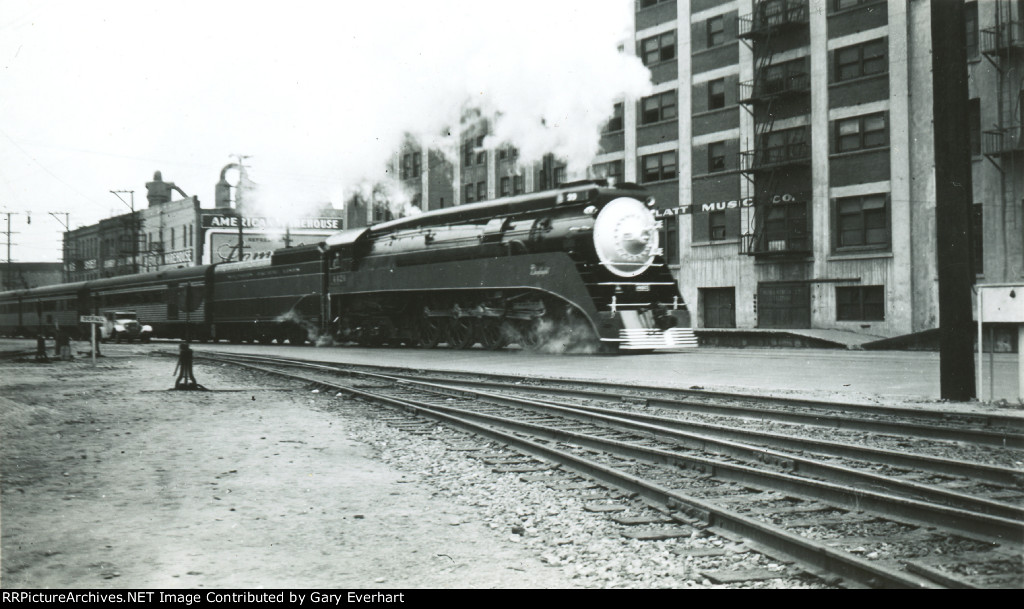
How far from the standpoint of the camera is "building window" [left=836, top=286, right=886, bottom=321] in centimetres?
2869

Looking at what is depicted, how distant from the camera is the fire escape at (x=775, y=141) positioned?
3138 cm

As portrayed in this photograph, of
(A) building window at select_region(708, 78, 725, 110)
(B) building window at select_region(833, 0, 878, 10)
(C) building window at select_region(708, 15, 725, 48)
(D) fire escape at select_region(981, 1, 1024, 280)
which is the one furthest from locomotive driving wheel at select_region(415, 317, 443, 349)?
(C) building window at select_region(708, 15, 725, 48)

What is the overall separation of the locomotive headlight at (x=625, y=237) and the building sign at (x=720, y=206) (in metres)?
13.7

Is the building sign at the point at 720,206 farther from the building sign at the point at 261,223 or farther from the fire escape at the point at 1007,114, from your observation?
the building sign at the point at 261,223

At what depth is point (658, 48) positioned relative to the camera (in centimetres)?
3700

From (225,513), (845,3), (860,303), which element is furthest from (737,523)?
(845,3)

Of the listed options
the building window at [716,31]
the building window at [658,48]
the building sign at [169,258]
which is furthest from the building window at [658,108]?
the building sign at [169,258]

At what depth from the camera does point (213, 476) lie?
22.7 feet

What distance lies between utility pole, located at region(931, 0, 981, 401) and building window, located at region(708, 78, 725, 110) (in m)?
25.3

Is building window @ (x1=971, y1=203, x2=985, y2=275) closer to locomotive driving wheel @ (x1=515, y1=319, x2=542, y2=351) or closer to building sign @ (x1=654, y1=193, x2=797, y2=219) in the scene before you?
building sign @ (x1=654, y1=193, x2=797, y2=219)

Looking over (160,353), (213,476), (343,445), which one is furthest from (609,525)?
(160,353)

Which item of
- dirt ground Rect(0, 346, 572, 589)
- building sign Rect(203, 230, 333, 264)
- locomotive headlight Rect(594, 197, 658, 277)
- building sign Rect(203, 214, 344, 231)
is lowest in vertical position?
dirt ground Rect(0, 346, 572, 589)

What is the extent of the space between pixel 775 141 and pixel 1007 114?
876cm

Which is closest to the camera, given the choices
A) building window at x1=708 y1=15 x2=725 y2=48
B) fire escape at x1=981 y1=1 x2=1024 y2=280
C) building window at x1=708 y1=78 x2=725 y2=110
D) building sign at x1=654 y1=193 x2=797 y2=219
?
fire escape at x1=981 y1=1 x2=1024 y2=280
